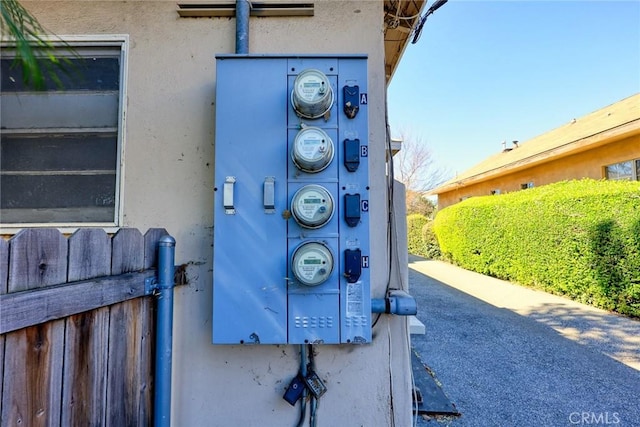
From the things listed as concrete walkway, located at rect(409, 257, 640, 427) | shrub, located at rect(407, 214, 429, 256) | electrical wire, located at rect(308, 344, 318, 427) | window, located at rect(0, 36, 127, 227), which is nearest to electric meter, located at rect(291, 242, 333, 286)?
electrical wire, located at rect(308, 344, 318, 427)

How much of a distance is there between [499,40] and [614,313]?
21.2 ft

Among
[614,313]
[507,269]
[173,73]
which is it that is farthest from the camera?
[507,269]

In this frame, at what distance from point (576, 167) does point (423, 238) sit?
631cm

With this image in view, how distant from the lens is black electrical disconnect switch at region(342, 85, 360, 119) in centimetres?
133

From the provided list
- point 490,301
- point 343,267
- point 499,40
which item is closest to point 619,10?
point 499,40

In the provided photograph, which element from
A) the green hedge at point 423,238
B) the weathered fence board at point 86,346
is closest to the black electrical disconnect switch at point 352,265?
the weathered fence board at point 86,346

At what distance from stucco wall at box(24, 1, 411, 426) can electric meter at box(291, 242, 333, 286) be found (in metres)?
0.35

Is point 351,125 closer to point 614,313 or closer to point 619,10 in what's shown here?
point 614,313

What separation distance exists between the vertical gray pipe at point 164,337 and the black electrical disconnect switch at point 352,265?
0.81m

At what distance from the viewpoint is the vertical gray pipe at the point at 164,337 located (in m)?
1.23

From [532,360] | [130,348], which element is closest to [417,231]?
[532,360]

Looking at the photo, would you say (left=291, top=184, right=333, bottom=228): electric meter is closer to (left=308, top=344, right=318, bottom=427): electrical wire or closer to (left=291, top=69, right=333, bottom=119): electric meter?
(left=291, top=69, right=333, bottom=119): electric meter

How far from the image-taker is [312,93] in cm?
128

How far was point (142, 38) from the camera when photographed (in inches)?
62.7
